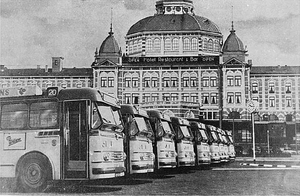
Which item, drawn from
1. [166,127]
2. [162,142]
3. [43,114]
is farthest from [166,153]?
[43,114]

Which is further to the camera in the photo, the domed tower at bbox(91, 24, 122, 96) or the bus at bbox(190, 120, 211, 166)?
the domed tower at bbox(91, 24, 122, 96)

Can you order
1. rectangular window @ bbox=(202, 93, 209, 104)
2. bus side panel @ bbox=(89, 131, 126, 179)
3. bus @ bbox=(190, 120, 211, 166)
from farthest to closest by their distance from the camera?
rectangular window @ bbox=(202, 93, 209, 104), bus @ bbox=(190, 120, 211, 166), bus side panel @ bbox=(89, 131, 126, 179)

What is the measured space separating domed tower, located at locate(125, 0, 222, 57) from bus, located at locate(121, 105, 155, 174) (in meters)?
57.7

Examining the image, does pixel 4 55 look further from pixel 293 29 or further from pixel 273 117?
pixel 273 117

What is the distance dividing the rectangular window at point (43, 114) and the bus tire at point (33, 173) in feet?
2.55

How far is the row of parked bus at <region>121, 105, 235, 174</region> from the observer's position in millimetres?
15727

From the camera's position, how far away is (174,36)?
73.8 meters

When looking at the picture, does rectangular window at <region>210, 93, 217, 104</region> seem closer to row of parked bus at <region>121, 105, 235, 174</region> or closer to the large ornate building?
the large ornate building

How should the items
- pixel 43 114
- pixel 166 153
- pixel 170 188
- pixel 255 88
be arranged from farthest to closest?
Answer: pixel 255 88, pixel 166 153, pixel 170 188, pixel 43 114

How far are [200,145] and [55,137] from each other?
35.4 ft

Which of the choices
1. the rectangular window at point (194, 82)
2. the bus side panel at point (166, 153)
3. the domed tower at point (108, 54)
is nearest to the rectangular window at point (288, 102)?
the rectangular window at point (194, 82)

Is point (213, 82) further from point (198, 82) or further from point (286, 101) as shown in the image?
point (286, 101)

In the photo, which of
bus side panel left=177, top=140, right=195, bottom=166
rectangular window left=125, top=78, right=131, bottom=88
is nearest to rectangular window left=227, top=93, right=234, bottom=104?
rectangular window left=125, top=78, right=131, bottom=88

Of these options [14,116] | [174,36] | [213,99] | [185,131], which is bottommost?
[185,131]
